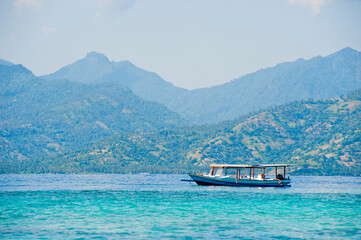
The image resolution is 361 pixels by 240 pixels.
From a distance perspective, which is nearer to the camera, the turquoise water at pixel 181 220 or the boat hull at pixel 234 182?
the turquoise water at pixel 181 220

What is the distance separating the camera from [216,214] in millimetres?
81375

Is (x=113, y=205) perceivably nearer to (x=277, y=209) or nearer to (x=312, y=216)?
(x=277, y=209)

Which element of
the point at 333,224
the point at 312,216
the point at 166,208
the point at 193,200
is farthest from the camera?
the point at 193,200

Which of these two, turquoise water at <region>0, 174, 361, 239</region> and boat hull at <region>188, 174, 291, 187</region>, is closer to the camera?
turquoise water at <region>0, 174, 361, 239</region>

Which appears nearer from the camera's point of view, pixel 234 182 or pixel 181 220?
pixel 181 220

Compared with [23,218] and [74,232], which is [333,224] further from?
[23,218]

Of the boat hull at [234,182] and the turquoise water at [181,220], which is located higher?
the boat hull at [234,182]

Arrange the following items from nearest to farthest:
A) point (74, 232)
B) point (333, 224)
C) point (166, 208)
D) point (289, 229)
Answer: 1. point (74, 232)
2. point (289, 229)
3. point (333, 224)
4. point (166, 208)

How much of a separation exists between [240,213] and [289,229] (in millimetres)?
18006

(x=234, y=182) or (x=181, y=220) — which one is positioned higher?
(x=234, y=182)

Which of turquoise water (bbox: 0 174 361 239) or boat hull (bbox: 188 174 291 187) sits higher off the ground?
boat hull (bbox: 188 174 291 187)

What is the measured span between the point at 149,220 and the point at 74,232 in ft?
47.0

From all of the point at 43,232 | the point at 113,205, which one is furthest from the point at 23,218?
the point at 113,205

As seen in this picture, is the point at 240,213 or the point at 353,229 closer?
the point at 353,229
